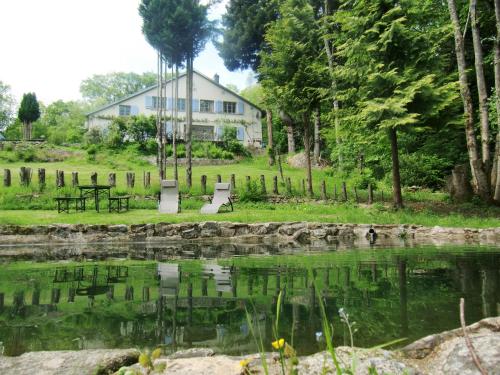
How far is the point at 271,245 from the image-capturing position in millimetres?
9922

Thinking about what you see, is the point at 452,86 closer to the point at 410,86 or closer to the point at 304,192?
the point at 410,86

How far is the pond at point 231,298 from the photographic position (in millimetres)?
3168

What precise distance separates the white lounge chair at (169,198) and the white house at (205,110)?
822 inches

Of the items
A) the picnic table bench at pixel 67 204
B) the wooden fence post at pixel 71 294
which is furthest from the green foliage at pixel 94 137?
the wooden fence post at pixel 71 294

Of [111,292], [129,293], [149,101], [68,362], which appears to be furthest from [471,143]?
[149,101]

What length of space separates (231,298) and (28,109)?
133ft

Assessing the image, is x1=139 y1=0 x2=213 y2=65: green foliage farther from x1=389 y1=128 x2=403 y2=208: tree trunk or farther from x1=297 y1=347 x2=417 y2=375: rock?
x1=297 y1=347 x2=417 y2=375: rock

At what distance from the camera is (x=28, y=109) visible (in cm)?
3828

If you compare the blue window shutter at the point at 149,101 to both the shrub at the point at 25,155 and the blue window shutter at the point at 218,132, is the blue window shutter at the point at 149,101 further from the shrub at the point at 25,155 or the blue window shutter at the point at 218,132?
the shrub at the point at 25,155

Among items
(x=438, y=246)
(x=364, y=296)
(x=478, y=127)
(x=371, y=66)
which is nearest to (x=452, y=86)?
(x=371, y=66)

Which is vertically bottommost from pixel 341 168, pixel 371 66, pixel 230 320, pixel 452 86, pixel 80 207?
pixel 230 320

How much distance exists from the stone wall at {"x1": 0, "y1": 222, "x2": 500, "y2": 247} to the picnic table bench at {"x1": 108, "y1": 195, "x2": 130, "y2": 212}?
8.10 ft

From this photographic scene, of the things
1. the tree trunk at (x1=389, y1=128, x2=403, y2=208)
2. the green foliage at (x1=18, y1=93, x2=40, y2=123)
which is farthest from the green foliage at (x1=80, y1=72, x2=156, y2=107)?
the tree trunk at (x1=389, y1=128, x2=403, y2=208)

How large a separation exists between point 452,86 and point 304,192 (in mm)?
6460
